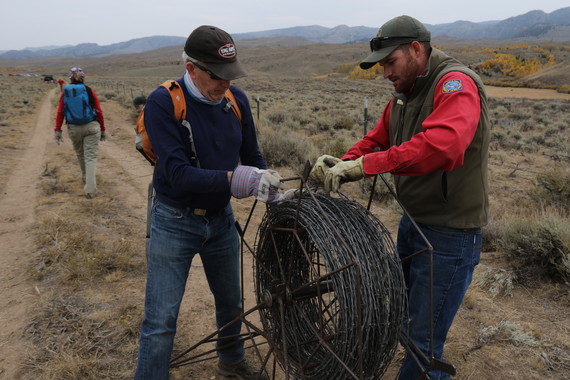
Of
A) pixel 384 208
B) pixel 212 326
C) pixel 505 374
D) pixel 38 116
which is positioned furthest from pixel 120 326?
pixel 38 116

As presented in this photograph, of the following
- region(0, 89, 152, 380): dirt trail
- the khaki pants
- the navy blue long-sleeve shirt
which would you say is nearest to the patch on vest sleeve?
the navy blue long-sleeve shirt

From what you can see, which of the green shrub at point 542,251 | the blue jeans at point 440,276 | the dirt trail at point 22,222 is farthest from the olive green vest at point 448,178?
the dirt trail at point 22,222

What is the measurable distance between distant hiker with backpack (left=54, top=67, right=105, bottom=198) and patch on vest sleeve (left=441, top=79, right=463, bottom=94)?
6.36m

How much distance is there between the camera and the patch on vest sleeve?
1.91 metres

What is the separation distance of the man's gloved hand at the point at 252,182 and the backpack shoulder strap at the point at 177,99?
413 millimetres

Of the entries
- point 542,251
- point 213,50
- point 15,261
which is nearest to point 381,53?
point 213,50

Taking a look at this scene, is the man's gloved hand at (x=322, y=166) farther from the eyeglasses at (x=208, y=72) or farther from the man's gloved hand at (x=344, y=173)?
the eyeglasses at (x=208, y=72)

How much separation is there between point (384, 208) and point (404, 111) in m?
4.68

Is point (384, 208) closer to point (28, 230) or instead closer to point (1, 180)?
point (28, 230)

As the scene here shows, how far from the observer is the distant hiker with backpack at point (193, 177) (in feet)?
6.95

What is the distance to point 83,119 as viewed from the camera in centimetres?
682

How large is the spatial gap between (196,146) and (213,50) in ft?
1.69

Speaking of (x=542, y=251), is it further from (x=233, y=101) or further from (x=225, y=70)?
(x=225, y=70)

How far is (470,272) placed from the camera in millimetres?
2311
